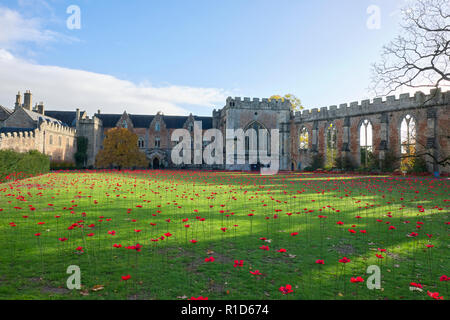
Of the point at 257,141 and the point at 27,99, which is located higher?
the point at 27,99

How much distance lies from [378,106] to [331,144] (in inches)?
308

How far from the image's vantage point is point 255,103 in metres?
44.9

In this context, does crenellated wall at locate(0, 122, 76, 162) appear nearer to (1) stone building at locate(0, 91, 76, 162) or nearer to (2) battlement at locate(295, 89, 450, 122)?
(1) stone building at locate(0, 91, 76, 162)

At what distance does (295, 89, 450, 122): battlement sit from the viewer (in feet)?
91.5

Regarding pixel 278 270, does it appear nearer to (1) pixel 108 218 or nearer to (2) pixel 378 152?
(1) pixel 108 218

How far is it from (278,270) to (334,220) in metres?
4.08

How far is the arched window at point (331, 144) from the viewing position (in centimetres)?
3772

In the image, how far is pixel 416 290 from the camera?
355cm

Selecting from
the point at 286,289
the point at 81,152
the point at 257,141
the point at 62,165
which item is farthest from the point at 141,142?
the point at 286,289

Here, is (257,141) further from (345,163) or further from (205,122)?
(205,122)

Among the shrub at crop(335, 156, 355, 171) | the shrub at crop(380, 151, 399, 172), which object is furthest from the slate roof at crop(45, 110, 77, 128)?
the shrub at crop(380, 151, 399, 172)

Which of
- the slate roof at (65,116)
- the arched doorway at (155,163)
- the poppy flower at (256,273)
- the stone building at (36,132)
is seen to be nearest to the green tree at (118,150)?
the stone building at (36,132)

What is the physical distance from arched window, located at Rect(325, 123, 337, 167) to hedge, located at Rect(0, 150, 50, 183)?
33.6 metres

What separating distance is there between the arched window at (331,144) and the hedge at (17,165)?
110ft
